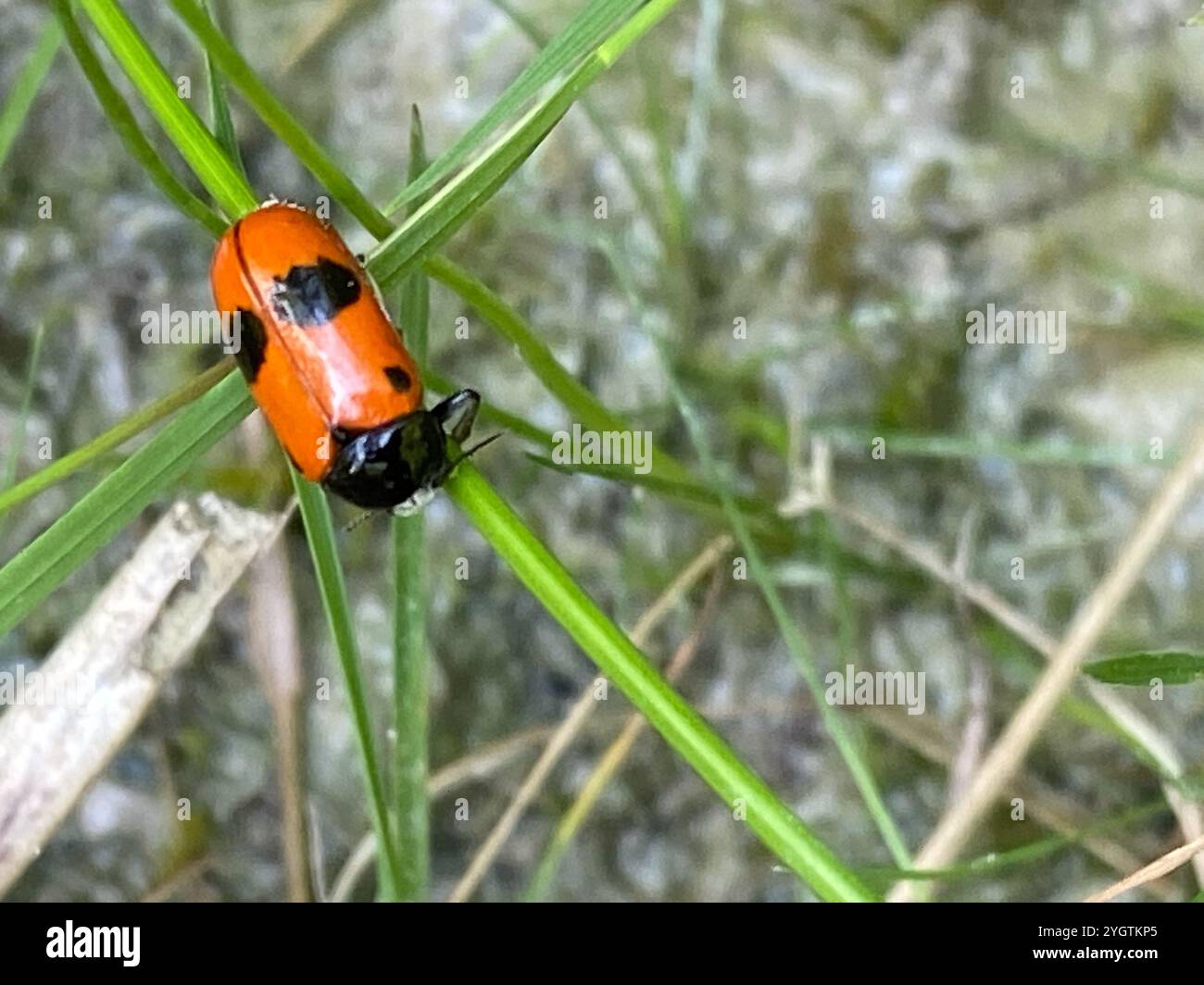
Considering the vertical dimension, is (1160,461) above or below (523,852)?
above

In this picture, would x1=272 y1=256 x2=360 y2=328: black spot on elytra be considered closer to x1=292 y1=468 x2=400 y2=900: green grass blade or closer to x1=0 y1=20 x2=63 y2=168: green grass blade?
x1=292 y1=468 x2=400 y2=900: green grass blade

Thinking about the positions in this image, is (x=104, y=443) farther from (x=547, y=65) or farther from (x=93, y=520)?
(x=547, y=65)

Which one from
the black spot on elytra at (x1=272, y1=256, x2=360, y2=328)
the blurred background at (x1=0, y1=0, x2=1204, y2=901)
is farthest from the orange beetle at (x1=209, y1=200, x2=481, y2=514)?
the blurred background at (x1=0, y1=0, x2=1204, y2=901)

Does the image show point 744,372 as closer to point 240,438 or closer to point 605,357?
point 605,357

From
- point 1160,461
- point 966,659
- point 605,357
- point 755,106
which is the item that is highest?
point 755,106

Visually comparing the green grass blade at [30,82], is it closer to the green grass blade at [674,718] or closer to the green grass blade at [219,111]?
the green grass blade at [219,111]

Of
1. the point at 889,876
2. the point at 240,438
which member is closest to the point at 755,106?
the point at 240,438
